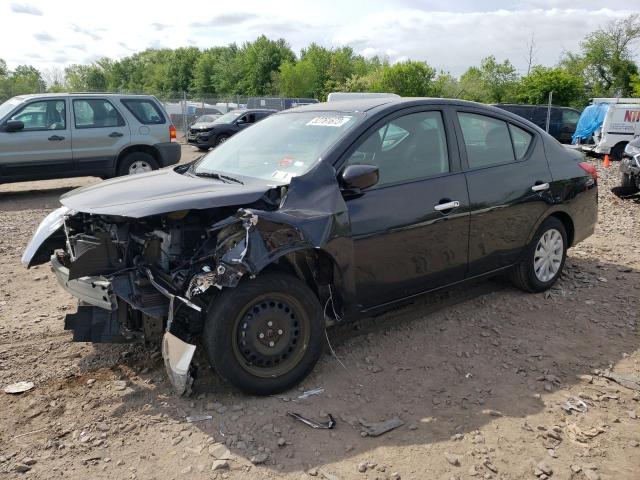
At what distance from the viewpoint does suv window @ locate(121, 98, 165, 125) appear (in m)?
11.0

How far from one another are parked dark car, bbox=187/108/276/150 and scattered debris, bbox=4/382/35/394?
15855 mm

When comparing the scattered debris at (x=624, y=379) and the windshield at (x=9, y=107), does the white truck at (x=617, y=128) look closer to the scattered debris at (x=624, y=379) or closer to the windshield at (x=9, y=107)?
the scattered debris at (x=624, y=379)

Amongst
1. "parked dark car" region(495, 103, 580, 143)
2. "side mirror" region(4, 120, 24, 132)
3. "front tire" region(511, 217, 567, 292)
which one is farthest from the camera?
"parked dark car" region(495, 103, 580, 143)

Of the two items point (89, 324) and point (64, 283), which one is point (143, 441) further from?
point (64, 283)

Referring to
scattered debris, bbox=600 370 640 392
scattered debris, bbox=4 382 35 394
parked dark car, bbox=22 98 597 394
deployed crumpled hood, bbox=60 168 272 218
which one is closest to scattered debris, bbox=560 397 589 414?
scattered debris, bbox=600 370 640 392

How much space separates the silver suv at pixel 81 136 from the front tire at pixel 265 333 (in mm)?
8326

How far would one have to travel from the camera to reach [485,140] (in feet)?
15.1

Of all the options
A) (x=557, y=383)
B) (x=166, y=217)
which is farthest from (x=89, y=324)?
(x=557, y=383)

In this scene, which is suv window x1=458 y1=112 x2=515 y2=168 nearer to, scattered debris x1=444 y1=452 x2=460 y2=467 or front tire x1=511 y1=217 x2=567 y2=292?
front tire x1=511 y1=217 x2=567 y2=292

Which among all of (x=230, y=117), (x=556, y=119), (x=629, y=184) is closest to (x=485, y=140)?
(x=629, y=184)

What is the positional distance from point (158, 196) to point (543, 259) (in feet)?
11.4

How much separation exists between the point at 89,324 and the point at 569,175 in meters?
4.23

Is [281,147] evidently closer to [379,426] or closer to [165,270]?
[165,270]

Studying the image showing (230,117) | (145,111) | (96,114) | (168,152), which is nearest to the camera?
(96,114)
